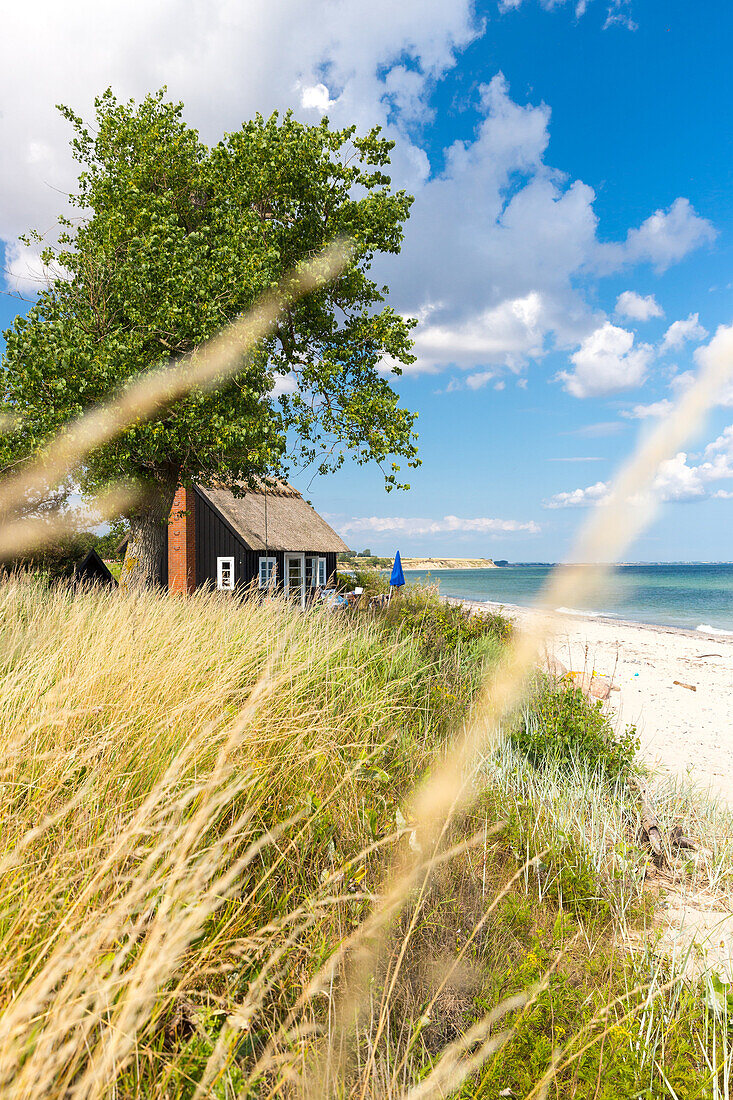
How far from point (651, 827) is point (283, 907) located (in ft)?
10.8

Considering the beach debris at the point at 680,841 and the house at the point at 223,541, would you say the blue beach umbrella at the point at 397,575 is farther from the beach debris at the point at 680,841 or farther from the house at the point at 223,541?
the beach debris at the point at 680,841

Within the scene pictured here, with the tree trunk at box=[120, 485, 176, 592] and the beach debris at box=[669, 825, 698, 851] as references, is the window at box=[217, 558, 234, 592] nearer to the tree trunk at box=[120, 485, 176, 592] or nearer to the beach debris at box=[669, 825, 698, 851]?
the tree trunk at box=[120, 485, 176, 592]

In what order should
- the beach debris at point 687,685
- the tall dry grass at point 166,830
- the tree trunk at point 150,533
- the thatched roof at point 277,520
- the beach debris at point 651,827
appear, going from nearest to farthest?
1. the tall dry grass at point 166,830
2. the beach debris at point 651,827
3. the tree trunk at point 150,533
4. the beach debris at point 687,685
5. the thatched roof at point 277,520

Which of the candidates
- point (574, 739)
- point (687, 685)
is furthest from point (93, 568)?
point (687, 685)

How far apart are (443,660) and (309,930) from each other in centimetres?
466

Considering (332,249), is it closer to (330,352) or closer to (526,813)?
(330,352)

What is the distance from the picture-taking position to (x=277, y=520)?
81.0ft

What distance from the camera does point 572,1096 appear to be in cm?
202

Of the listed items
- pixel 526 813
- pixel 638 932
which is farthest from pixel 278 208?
pixel 638 932

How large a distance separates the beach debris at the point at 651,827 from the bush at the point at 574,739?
419mm

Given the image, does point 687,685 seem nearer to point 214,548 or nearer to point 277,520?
point 277,520

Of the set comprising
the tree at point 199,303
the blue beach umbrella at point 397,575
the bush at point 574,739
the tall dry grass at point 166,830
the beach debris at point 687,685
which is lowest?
the beach debris at point 687,685

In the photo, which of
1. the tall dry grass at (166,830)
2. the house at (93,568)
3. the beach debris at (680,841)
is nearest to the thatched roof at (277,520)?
the house at (93,568)

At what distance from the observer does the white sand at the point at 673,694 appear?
306 inches
